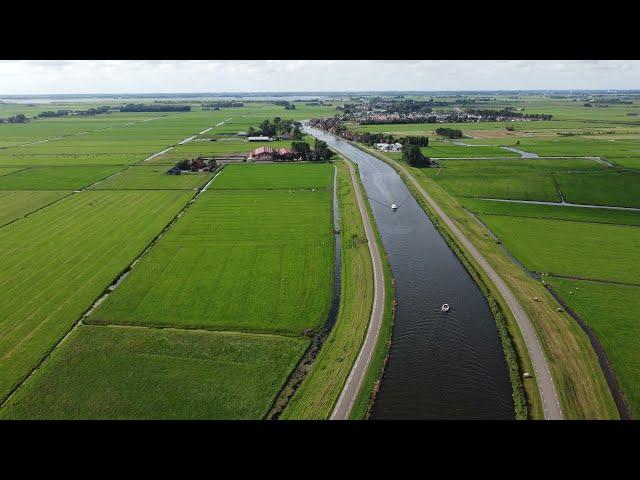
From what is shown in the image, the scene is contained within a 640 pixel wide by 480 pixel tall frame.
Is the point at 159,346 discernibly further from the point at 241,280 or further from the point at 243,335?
the point at 241,280

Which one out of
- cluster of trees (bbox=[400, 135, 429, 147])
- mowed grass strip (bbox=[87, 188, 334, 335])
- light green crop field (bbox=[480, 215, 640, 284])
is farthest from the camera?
cluster of trees (bbox=[400, 135, 429, 147])

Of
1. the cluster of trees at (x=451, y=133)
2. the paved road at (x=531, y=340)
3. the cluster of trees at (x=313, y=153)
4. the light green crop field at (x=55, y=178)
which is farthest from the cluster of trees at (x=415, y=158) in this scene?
the light green crop field at (x=55, y=178)

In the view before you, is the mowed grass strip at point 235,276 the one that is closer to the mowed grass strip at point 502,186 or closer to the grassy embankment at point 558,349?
the grassy embankment at point 558,349

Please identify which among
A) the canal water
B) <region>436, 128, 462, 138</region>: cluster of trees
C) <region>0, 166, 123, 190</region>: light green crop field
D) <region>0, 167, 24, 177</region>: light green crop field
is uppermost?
<region>436, 128, 462, 138</region>: cluster of trees

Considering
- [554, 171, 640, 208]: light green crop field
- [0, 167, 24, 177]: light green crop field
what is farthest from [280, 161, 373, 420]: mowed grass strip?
[0, 167, 24, 177]: light green crop field

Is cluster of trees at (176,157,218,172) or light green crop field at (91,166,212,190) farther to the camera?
cluster of trees at (176,157,218,172)

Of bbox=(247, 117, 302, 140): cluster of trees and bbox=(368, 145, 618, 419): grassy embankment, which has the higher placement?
bbox=(247, 117, 302, 140): cluster of trees

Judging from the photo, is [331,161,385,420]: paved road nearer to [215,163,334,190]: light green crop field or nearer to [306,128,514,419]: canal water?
[306,128,514,419]: canal water

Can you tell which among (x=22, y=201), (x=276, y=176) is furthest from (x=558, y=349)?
(x=22, y=201)
